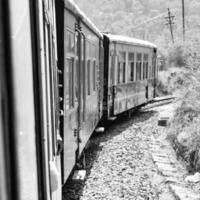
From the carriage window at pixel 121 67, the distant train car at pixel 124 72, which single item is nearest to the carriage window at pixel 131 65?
the distant train car at pixel 124 72

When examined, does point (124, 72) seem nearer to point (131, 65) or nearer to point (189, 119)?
point (131, 65)

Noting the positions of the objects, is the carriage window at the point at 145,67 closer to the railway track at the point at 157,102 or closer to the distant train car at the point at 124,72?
the distant train car at the point at 124,72

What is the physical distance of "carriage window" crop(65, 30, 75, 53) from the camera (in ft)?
15.9

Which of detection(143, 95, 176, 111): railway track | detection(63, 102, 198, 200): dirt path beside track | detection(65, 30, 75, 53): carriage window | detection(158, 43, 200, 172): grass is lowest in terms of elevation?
detection(143, 95, 176, 111): railway track

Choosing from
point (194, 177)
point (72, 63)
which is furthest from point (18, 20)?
point (194, 177)

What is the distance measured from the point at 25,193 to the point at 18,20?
61 centimetres

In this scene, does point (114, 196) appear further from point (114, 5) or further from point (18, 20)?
point (114, 5)

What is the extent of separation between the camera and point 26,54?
168 cm

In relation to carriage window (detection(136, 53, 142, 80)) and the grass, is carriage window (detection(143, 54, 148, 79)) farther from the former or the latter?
the grass

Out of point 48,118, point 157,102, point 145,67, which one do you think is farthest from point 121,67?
point 48,118

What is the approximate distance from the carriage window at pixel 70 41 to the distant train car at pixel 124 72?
6227 mm

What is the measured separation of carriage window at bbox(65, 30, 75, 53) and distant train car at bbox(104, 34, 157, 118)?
6227mm

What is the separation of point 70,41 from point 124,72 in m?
8.17

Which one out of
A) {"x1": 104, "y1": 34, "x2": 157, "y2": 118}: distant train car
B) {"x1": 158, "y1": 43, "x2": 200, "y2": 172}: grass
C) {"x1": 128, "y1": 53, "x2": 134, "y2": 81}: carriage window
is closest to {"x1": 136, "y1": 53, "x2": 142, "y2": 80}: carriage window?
{"x1": 104, "y1": 34, "x2": 157, "y2": 118}: distant train car
